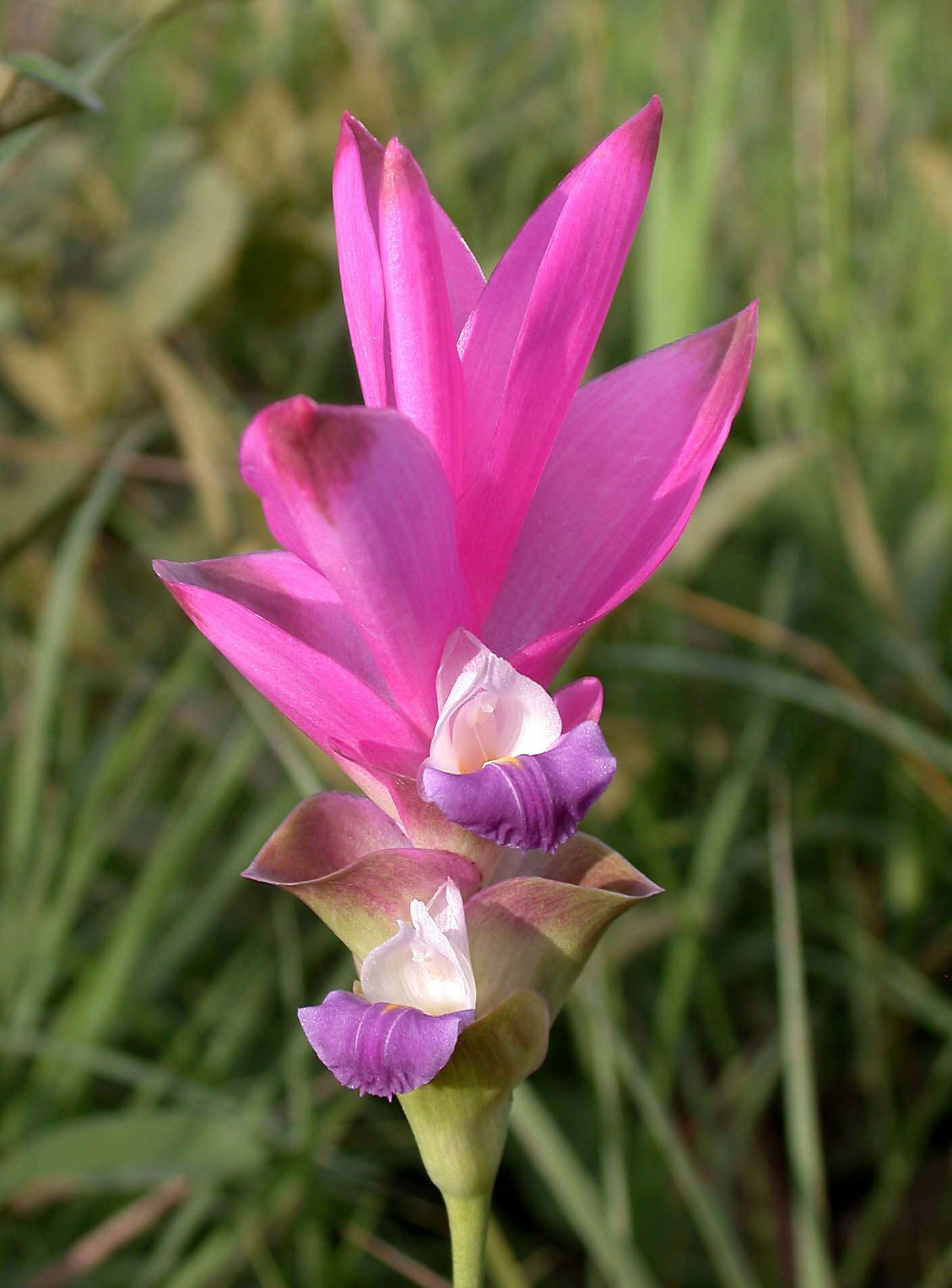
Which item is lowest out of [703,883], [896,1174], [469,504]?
[896,1174]

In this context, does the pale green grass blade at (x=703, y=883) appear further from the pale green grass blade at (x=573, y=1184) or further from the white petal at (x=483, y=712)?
the white petal at (x=483, y=712)

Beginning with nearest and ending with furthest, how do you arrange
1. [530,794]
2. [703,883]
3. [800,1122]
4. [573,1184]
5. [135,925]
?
[530,794] → [573,1184] → [800,1122] → [135,925] → [703,883]

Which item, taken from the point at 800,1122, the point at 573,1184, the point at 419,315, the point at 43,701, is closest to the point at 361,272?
the point at 419,315

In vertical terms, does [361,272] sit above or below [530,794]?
above

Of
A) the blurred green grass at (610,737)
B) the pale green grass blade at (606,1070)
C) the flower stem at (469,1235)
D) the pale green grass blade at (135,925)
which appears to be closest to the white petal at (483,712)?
the flower stem at (469,1235)

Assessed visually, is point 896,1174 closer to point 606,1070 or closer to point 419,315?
point 606,1070

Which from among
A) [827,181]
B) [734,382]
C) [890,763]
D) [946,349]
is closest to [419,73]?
[946,349]

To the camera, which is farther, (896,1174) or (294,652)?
(896,1174)
